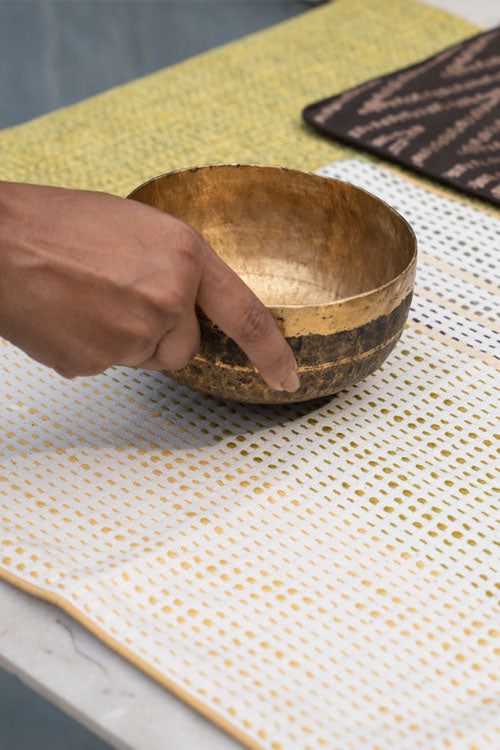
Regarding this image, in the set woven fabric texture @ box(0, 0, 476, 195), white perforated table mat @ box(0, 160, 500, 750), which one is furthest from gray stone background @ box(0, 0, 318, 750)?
white perforated table mat @ box(0, 160, 500, 750)

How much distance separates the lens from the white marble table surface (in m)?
0.50

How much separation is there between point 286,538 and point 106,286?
191mm

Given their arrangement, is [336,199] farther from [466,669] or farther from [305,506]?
[466,669]

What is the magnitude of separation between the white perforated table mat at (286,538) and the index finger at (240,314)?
100mm

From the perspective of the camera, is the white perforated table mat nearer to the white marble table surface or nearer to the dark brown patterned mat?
the white marble table surface

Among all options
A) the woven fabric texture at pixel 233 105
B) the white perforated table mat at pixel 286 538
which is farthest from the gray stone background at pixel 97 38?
the white perforated table mat at pixel 286 538

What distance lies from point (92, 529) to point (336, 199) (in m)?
0.34

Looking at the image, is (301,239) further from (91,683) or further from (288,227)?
(91,683)

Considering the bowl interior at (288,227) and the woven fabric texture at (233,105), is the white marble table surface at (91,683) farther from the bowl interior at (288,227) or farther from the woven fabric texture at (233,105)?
the woven fabric texture at (233,105)

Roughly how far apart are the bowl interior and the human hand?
17cm

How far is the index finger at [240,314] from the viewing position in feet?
1.91

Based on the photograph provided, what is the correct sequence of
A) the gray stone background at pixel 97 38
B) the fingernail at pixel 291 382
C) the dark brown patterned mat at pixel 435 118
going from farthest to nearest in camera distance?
the gray stone background at pixel 97 38, the dark brown patterned mat at pixel 435 118, the fingernail at pixel 291 382

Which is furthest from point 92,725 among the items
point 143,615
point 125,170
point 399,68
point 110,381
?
point 399,68

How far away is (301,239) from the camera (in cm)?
80
